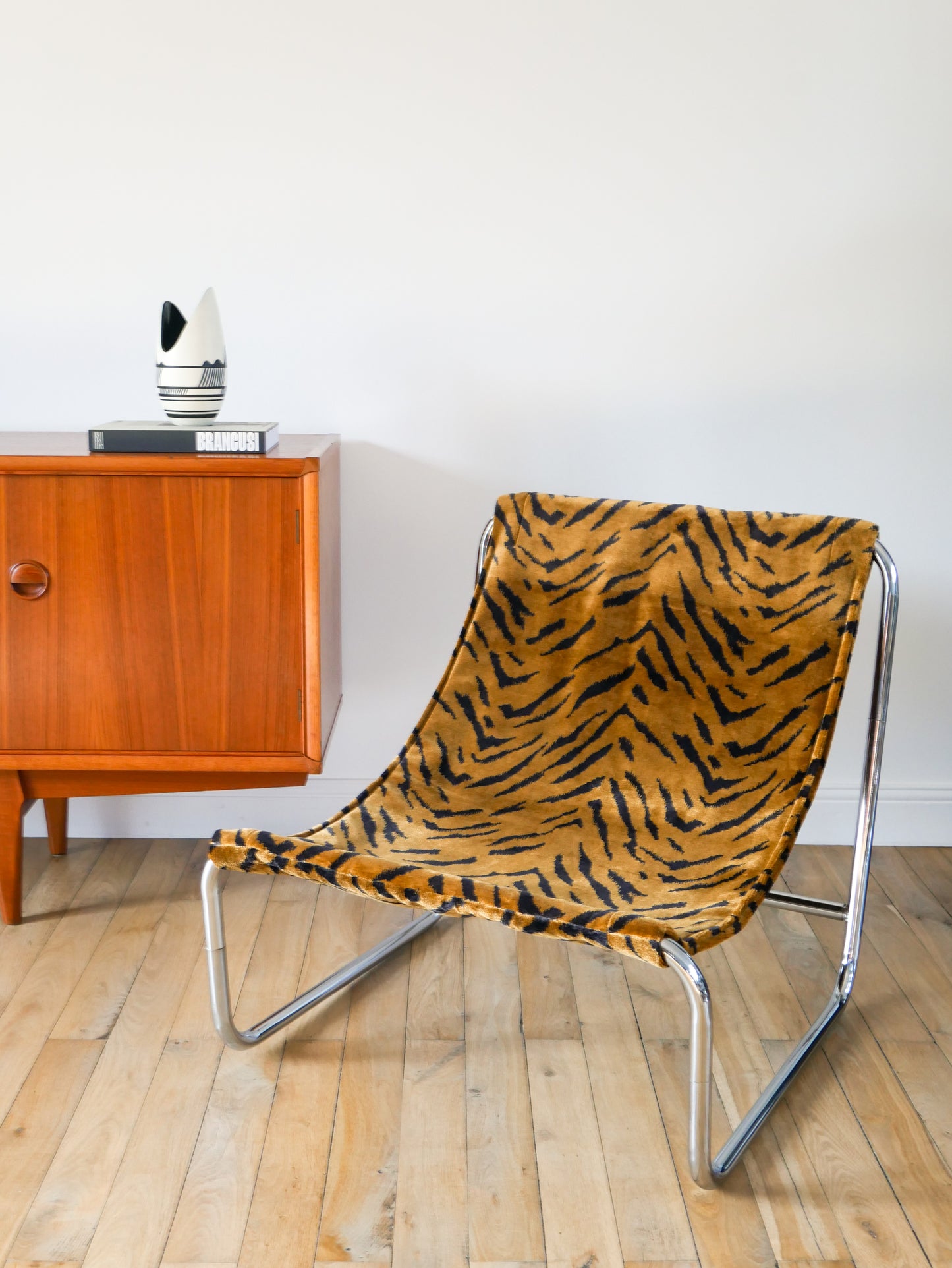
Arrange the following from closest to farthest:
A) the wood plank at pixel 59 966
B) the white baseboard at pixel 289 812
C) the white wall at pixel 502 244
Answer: the wood plank at pixel 59 966 < the white wall at pixel 502 244 < the white baseboard at pixel 289 812

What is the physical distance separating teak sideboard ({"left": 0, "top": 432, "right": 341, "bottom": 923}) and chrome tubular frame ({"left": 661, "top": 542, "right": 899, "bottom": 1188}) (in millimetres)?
Result: 838

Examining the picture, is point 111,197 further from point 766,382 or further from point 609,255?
point 766,382

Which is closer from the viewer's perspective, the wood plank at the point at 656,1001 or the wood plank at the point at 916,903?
the wood plank at the point at 656,1001

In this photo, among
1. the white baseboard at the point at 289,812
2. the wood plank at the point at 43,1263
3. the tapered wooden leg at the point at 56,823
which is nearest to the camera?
the wood plank at the point at 43,1263

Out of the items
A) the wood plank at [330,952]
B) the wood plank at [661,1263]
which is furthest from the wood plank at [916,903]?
the wood plank at [330,952]

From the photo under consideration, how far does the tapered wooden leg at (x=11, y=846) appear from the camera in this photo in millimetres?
2012

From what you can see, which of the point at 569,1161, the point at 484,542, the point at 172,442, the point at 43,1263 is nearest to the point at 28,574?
the point at 172,442

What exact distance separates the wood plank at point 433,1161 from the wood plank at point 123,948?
493mm

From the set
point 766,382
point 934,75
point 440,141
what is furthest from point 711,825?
point 934,75

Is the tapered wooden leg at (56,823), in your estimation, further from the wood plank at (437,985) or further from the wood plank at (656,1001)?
the wood plank at (656,1001)

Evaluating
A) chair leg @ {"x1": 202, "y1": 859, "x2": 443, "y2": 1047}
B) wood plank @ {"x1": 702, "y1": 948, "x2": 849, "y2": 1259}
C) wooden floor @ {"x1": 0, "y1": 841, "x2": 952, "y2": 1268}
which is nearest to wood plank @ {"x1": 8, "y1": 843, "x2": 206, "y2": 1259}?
wooden floor @ {"x1": 0, "y1": 841, "x2": 952, "y2": 1268}

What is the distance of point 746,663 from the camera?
1786 millimetres

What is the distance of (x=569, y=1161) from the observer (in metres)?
1.46

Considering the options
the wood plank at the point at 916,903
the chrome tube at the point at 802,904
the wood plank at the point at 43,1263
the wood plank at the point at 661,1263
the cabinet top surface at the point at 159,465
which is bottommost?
the wood plank at the point at 916,903
